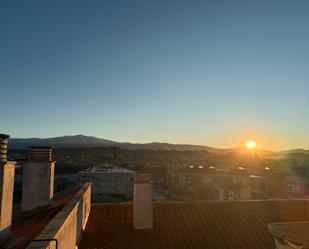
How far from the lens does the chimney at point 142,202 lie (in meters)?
11.1

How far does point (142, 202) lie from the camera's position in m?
11.1

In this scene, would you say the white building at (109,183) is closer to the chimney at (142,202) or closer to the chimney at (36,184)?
the chimney at (36,184)

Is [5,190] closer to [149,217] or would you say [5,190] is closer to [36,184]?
[36,184]

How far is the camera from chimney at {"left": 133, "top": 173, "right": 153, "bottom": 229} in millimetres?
11078

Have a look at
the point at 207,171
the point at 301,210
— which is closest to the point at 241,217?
the point at 301,210

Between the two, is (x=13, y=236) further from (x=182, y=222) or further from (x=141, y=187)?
(x=182, y=222)

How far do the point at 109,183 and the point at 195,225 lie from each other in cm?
5322

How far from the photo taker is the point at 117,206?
1314cm

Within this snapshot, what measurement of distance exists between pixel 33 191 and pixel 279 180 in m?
40.4

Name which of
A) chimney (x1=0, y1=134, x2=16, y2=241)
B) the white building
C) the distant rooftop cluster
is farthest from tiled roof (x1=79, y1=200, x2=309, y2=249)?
the white building

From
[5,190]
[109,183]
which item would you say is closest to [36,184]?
[5,190]

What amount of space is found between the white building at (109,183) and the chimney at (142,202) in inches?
1984

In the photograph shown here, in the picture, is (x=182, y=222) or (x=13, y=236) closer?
(x=13, y=236)

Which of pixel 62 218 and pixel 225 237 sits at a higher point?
pixel 62 218
